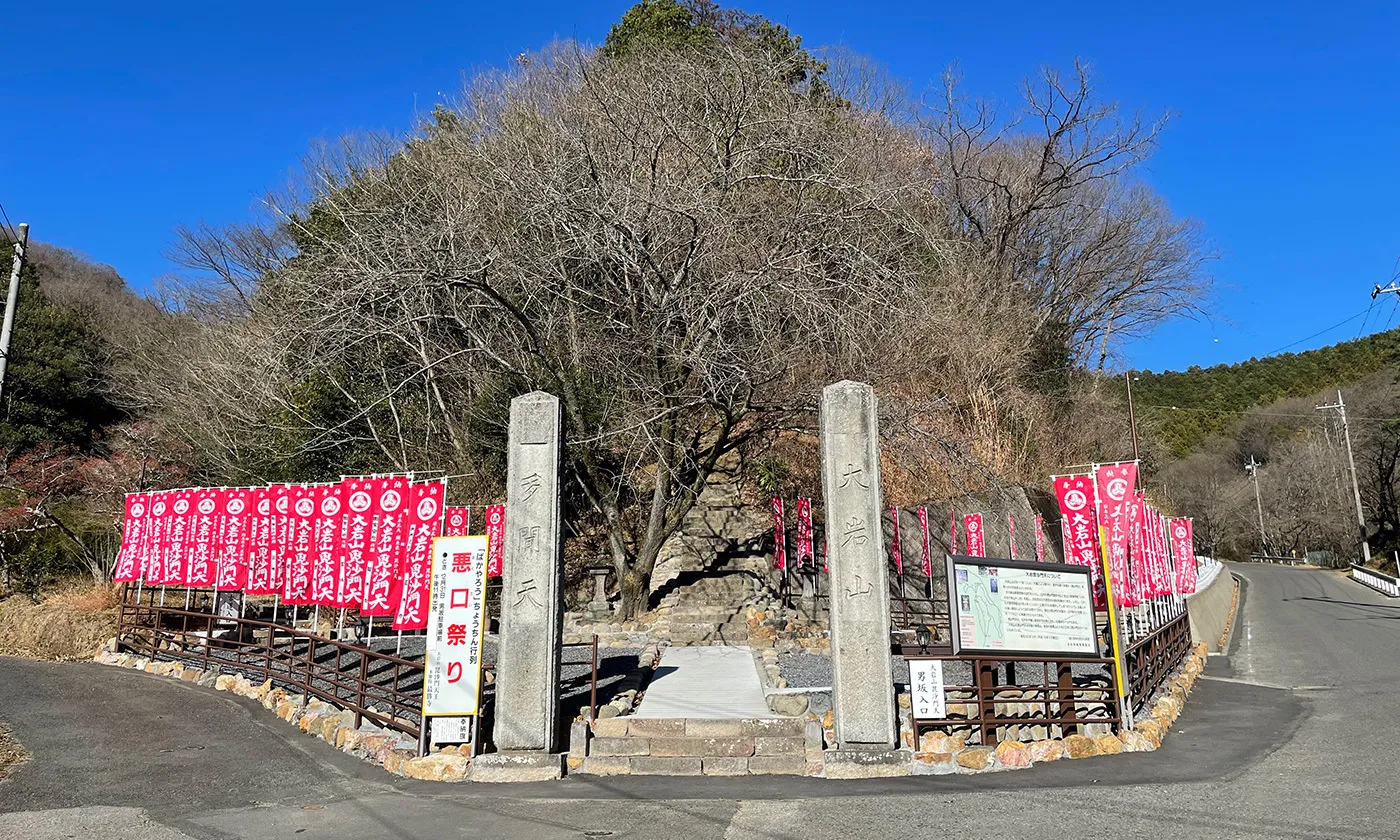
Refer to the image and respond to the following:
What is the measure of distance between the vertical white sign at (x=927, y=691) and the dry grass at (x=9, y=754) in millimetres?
8298

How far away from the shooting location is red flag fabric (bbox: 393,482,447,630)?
11.3m

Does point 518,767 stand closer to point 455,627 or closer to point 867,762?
point 455,627

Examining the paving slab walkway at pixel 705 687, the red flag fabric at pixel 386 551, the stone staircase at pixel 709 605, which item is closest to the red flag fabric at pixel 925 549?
the stone staircase at pixel 709 605

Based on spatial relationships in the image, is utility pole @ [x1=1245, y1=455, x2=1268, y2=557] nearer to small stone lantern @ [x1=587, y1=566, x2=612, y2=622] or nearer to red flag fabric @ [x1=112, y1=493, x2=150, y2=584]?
small stone lantern @ [x1=587, y1=566, x2=612, y2=622]

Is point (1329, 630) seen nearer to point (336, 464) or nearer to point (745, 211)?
point (745, 211)

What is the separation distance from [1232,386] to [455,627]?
68.4 m

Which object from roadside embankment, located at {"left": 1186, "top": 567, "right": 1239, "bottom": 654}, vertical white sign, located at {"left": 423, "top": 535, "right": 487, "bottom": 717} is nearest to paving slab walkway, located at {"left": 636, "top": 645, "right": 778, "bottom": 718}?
vertical white sign, located at {"left": 423, "top": 535, "right": 487, "bottom": 717}

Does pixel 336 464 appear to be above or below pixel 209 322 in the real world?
Answer: below

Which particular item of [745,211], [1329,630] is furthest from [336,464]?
[1329,630]

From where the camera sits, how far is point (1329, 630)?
18859 millimetres

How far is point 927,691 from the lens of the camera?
7.38m

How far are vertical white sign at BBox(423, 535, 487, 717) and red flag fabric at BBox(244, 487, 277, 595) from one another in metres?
6.66

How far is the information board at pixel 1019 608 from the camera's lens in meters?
7.49

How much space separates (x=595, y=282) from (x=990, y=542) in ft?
34.5
